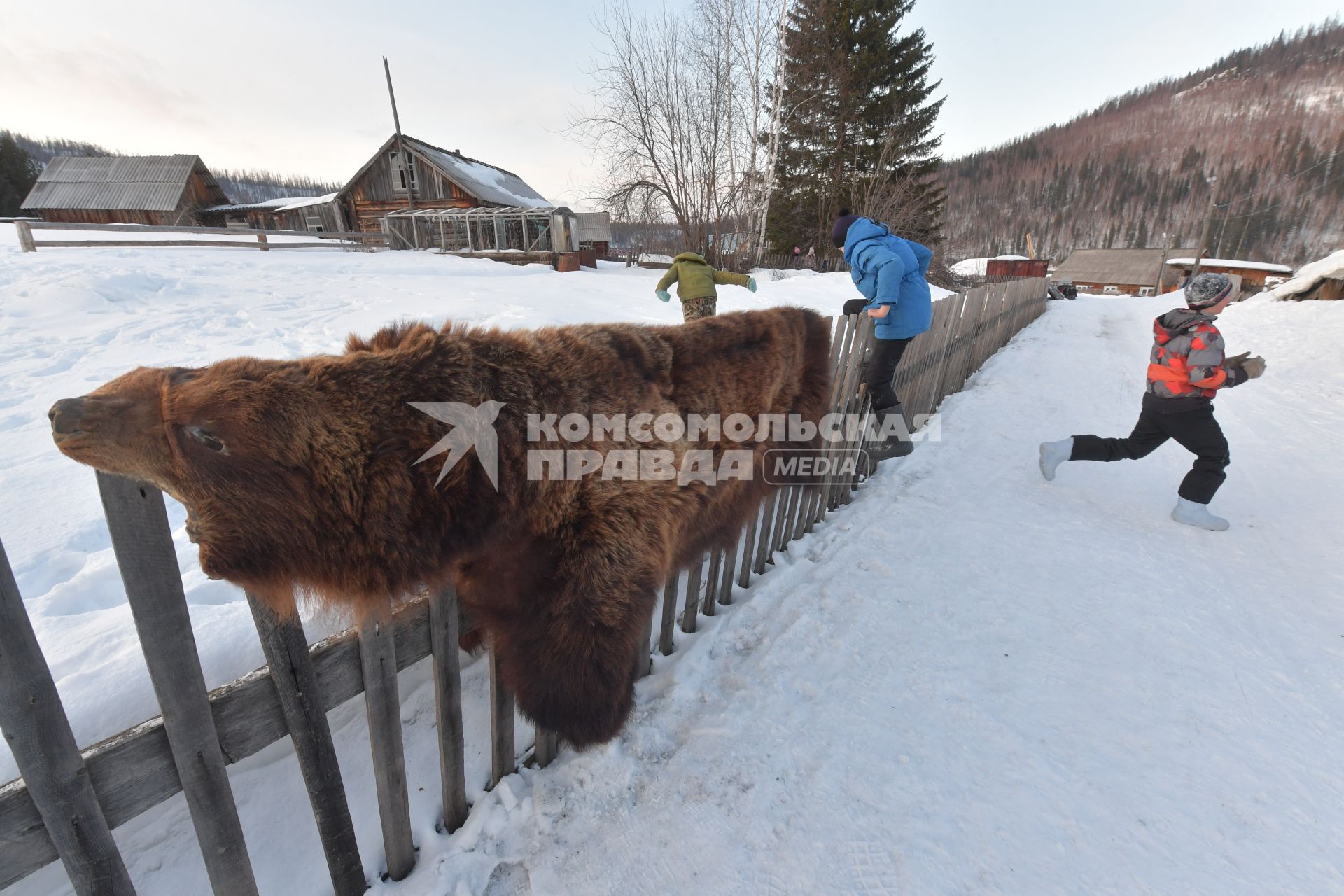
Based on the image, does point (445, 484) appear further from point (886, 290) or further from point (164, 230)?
point (164, 230)

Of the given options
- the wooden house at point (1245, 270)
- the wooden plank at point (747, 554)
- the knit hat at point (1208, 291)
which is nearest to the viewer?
Result: the wooden plank at point (747, 554)

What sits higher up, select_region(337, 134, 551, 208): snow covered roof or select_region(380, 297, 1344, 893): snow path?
select_region(337, 134, 551, 208): snow covered roof

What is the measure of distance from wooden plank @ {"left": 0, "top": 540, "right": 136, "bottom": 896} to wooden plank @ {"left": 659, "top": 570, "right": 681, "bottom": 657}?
1.78 m

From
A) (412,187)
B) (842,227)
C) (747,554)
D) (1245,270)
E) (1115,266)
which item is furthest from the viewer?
(1115,266)

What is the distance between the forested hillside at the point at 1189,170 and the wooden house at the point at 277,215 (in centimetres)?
6208

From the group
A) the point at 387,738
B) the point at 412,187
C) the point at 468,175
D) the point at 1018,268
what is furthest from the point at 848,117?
the point at 1018,268

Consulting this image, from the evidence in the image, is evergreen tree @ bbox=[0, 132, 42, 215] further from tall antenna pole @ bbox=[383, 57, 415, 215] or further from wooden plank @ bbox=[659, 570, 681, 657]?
wooden plank @ bbox=[659, 570, 681, 657]

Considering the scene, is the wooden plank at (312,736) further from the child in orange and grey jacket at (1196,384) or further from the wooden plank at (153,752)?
the child in orange and grey jacket at (1196,384)

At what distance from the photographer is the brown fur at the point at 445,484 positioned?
3.48 feet

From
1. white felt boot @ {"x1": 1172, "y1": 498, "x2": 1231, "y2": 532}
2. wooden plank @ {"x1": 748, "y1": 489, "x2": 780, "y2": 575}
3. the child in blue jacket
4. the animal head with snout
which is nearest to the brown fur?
the animal head with snout

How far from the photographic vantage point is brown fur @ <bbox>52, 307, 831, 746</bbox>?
3.48ft

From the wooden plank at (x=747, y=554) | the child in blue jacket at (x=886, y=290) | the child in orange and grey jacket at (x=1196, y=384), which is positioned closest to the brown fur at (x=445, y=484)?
the wooden plank at (x=747, y=554)

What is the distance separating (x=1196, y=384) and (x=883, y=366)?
1999 mm

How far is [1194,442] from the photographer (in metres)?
3.62
